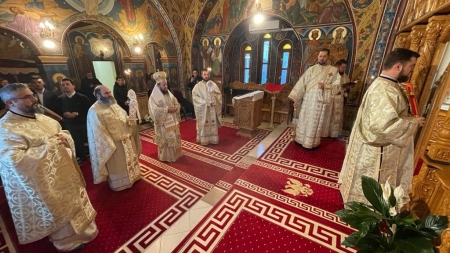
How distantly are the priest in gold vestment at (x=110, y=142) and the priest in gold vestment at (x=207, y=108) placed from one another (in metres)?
1.97

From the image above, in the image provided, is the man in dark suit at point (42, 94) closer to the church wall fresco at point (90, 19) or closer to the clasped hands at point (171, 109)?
the church wall fresco at point (90, 19)

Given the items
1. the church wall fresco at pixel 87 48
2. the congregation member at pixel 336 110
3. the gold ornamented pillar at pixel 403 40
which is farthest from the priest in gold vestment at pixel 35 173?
the church wall fresco at pixel 87 48

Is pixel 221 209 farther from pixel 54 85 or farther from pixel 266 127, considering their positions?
pixel 54 85

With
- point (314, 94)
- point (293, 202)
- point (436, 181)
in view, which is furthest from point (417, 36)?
point (293, 202)

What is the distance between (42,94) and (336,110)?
7313 millimetres

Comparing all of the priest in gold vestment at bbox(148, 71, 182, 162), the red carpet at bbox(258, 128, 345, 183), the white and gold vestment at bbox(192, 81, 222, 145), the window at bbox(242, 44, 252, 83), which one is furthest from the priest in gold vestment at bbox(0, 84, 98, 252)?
the window at bbox(242, 44, 252, 83)

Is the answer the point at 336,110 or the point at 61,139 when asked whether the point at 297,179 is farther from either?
the point at 61,139

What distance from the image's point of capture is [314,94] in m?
4.14

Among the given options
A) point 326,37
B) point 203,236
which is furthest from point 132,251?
point 326,37

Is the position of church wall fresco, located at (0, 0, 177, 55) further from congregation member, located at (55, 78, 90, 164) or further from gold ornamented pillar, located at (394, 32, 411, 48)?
gold ornamented pillar, located at (394, 32, 411, 48)

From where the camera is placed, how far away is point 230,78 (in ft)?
28.2

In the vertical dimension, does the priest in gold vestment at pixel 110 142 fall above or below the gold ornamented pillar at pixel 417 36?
below

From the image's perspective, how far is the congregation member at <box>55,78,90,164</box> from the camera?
393cm

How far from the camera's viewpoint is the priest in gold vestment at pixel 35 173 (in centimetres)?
167
